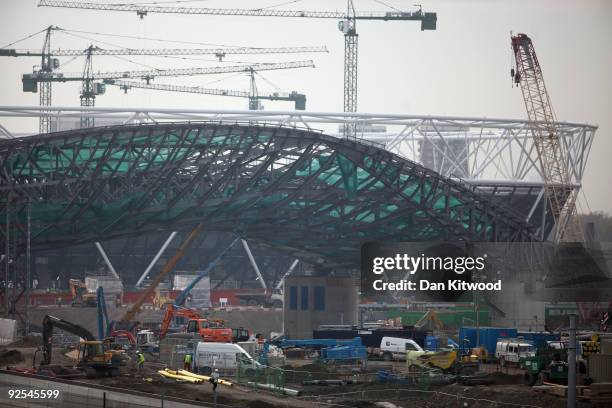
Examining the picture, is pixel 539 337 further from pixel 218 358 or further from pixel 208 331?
pixel 218 358

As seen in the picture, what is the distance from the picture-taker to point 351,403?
168 ft

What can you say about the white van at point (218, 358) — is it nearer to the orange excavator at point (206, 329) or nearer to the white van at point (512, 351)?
the orange excavator at point (206, 329)

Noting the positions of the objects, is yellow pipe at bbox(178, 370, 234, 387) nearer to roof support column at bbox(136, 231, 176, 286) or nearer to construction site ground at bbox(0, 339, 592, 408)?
construction site ground at bbox(0, 339, 592, 408)

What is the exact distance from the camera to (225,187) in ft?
352

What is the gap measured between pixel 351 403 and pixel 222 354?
690 inches

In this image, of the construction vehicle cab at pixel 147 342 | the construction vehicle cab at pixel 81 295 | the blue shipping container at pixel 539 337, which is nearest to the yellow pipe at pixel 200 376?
the construction vehicle cab at pixel 147 342

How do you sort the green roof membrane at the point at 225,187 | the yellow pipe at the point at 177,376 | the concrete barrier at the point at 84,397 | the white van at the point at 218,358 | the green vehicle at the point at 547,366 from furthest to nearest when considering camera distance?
the green roof membrane at the point at 225,187, the white van at the point at 218,358, the yellow pipe at the point at 177,376, the green vehicle at the point at 547,366, the concrete barrier at the point at 84,397

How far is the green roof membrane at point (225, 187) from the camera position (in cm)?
10231

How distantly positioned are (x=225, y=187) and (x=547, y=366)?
53154mm

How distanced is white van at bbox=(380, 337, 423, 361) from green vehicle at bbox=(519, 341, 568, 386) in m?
17.2

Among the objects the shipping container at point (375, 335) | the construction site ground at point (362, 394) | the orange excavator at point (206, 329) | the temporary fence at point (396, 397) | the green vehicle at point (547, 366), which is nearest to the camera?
the construction site ground at point (362, 394)

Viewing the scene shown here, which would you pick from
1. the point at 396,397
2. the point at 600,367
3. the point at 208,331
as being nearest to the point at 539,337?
the point at 208,331

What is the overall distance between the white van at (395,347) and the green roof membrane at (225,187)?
28.7 metres

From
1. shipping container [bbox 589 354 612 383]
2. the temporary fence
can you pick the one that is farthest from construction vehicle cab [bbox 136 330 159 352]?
shipping container [bbox 589 354 612 383]
